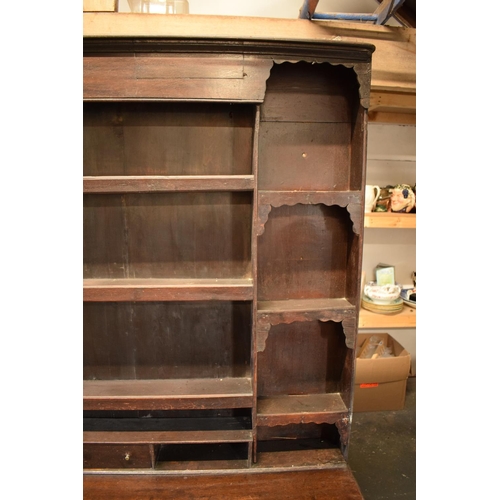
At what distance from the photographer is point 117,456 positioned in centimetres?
141

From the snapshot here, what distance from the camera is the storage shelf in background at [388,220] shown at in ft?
6.56

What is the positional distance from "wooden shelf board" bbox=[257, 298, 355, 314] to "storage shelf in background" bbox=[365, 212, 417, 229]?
0.70m

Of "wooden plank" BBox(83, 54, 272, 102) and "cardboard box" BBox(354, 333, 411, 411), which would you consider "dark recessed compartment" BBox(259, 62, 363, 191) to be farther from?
"cardboard box" BBox(354, 333, 411, 411)

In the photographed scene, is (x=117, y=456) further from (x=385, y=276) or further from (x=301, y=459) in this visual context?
(x=385, y=276)

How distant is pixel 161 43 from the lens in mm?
1205

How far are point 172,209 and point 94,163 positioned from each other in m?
0.38

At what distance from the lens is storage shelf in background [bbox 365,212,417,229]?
200 cm

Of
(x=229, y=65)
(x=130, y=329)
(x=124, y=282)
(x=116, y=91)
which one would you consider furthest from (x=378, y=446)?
(x=116, y=91)

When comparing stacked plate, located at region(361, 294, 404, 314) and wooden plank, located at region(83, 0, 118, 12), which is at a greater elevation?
wooden plank, located at region(83, 0, 118, 12)

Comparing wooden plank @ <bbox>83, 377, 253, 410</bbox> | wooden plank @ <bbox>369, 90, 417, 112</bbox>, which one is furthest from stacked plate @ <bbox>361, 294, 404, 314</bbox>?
wooden plank @ <bbox>369, 90, 417, 112</bbox>

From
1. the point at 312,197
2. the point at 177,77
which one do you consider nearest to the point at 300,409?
the point at 312,197

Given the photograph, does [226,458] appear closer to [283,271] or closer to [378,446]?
[283,271]

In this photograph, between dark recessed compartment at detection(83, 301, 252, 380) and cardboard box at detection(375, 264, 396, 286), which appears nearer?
dark recessed compartment at detection(83, 301, 252, 380)

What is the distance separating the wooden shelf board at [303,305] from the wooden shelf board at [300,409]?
44 centimetres
